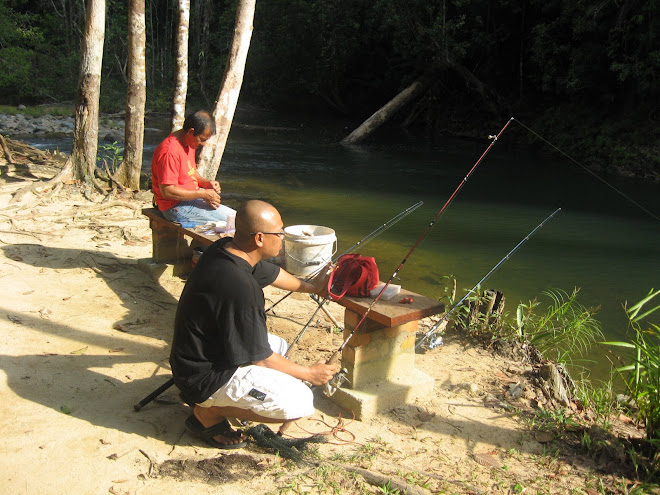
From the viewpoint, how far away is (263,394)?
3047 millimetres

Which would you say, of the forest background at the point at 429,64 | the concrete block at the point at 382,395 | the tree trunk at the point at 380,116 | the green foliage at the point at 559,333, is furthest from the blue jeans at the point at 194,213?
the tree trunk at the point at 380,116

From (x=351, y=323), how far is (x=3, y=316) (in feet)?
8.89

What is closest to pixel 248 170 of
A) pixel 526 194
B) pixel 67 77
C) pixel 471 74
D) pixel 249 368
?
pixel 526 194

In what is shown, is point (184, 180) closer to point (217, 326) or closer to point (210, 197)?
point (210, 197)

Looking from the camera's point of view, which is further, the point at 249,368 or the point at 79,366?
the point at 79,366

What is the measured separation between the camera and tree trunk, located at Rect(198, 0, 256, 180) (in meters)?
8.34

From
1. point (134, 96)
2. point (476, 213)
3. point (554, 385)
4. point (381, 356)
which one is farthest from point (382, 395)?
point (476, 213)

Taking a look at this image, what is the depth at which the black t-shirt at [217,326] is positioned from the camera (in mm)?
2973

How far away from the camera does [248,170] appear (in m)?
14.5

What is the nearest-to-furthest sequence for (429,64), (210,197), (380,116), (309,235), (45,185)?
(309,235), (210,197), (45,185), (380,116), (429,64)

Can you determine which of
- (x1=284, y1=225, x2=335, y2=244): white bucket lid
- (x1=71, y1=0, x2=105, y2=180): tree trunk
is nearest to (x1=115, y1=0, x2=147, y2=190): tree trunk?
(x1=71, y1=0, x2=105, y2=180): tree trunk

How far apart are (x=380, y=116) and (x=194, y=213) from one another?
1533 cm

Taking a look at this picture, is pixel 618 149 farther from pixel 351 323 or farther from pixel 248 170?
pixel 351 323

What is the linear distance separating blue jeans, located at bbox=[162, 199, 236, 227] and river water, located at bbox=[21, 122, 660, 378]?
252 centimetres
